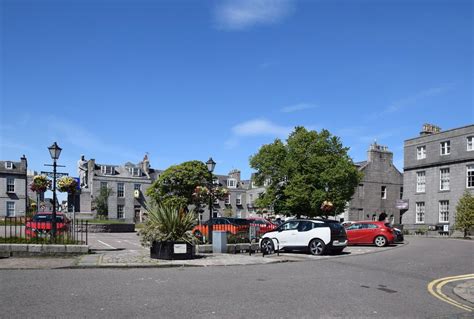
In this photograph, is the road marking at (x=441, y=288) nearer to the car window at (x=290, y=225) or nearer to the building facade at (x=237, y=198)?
the car window at (x=290, y=225)

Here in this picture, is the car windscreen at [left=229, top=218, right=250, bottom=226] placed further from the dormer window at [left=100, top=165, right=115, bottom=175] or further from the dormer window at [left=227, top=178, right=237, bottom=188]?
the dormer window at [left=227, top=178, right=237, bottom=188]

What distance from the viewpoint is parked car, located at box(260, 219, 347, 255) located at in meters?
18.8

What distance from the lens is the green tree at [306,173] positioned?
135 feet

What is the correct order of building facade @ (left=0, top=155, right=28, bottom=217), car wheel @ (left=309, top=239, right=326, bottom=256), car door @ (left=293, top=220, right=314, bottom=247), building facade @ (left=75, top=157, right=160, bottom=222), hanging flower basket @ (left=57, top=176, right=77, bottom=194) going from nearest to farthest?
car wheel @ (left=309, top=239, right=326, bottom=256) < car door @ (left=293, top=220, right=314, bottom=247) < hanging flower basket @ (left=57, top=176, right=77, bottom=194) < building facade @ (left=0, top=155, right=28, bottom=217) < building facade @ (left=75, top=157, right=160, bottom=222)

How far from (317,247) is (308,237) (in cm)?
57

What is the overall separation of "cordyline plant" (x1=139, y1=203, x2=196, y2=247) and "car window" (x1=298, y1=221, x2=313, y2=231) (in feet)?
18.0

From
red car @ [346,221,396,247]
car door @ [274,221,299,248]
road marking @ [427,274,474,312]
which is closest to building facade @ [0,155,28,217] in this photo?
red car @ [346,221,396,247]

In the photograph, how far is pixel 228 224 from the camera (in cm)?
2575

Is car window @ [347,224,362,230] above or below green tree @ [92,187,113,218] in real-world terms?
above

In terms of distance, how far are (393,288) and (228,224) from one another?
51.0 feet

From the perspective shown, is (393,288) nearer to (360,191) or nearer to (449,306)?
(449,306)

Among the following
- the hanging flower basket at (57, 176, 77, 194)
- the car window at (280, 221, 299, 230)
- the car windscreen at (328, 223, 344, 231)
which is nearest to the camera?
the car windscreen at (328, 223, 344, 231)

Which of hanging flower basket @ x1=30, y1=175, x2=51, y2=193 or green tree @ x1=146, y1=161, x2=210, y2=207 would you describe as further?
green tree @ x1=146, y1=161, x2=210, y2=207

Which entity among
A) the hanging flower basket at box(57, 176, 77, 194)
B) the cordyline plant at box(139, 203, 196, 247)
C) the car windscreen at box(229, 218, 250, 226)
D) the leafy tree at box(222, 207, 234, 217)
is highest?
the hanging flower basket at box(57, 176, 77, 194)
